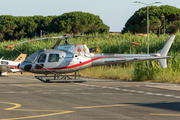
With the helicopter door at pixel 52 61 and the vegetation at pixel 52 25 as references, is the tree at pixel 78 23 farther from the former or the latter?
the helicopter door at pixel 52 61

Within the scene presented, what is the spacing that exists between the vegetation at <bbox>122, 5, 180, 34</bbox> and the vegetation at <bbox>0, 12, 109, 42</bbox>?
478 inches

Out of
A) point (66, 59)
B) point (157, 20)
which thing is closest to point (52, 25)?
point (157, 20)

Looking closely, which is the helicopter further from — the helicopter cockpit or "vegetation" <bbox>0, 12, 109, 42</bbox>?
"vegetation" <bbox>0, 12, 109, 42</bbox>

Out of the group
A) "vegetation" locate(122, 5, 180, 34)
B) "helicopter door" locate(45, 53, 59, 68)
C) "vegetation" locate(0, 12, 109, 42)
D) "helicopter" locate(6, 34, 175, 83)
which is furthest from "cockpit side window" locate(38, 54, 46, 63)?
"vegetation" locate(0, 12, 109, 42)

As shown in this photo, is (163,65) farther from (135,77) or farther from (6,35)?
(6,35)

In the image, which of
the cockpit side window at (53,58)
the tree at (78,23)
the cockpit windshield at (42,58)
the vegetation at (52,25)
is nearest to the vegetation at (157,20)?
the tree at (78,23)

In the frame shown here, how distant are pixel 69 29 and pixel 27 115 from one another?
70.4 metres

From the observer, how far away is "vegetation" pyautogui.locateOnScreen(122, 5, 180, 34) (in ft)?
234

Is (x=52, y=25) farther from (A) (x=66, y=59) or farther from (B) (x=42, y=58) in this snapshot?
(B) (x=42, y=58)

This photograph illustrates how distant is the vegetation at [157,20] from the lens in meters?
71.3

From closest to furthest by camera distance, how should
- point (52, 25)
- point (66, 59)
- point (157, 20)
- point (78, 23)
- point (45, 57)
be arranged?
point (45, 57)
point (66, 59)
point (157, 20)
point (78, 23)
point (52, 25)

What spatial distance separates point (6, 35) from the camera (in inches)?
3346

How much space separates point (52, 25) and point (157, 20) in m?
28.7

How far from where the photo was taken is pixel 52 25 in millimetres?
84188
